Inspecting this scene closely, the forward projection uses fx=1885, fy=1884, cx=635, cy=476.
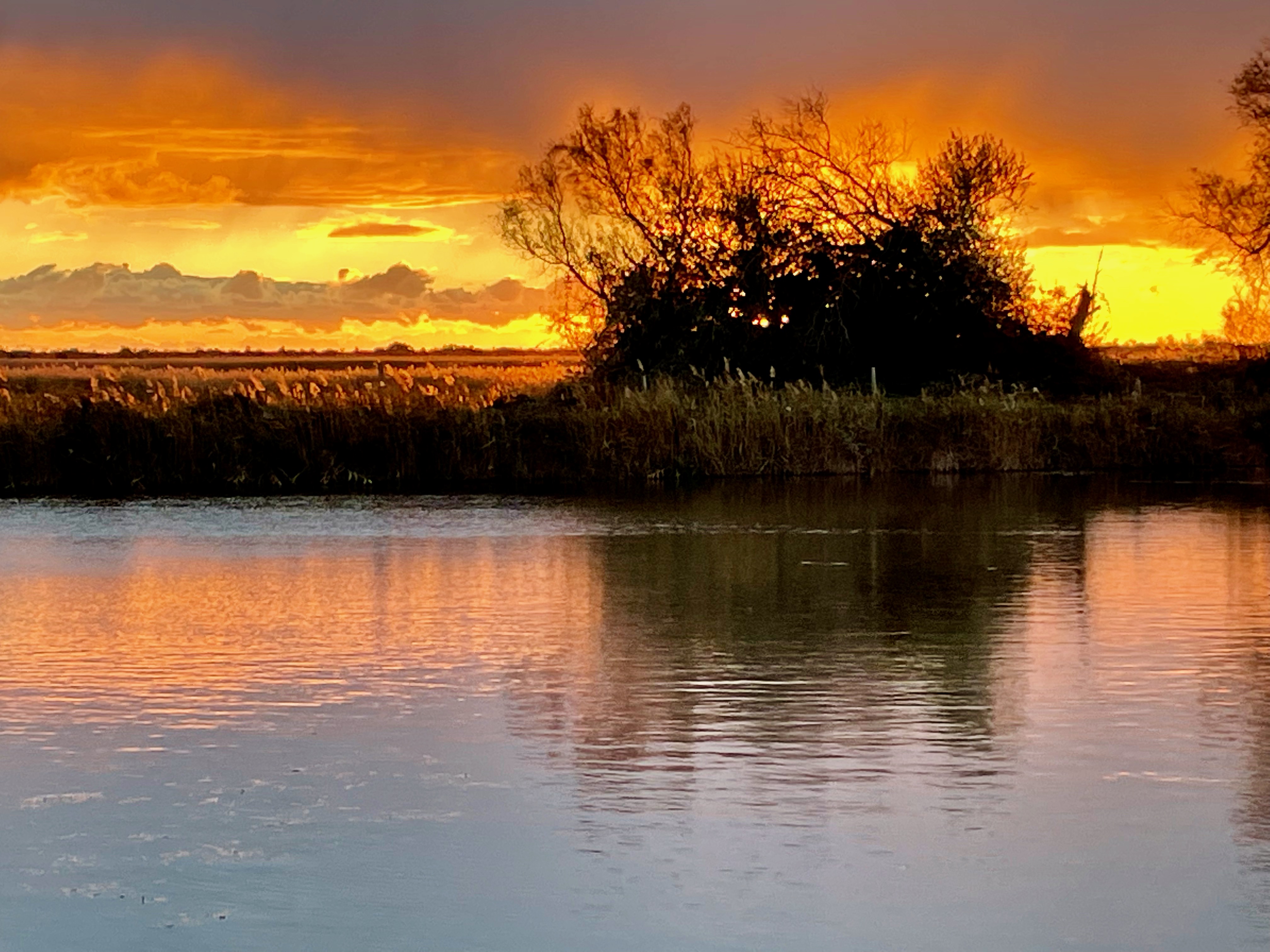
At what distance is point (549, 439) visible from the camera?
29531mm

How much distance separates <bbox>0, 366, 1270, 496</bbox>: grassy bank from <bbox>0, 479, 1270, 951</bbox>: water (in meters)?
10.7

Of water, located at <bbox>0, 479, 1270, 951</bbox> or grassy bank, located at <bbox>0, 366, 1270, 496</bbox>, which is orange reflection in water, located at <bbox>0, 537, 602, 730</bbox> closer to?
water, located at <bbox>0, 479, 1270, 951</bbox>

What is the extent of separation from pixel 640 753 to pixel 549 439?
68.0 ft

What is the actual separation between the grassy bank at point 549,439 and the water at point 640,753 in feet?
35.0

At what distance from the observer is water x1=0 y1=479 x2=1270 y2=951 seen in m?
6.57

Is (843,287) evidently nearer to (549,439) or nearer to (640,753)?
(549,439)

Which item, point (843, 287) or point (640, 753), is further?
point (843, 287)

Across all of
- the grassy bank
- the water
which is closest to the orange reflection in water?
the water

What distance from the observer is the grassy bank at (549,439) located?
93.1 feet

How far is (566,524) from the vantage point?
21.8 meters

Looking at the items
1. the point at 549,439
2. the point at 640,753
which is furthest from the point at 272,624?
the point at 549,439

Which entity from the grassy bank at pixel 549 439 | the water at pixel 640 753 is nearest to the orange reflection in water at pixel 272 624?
the water at pixel 640 753

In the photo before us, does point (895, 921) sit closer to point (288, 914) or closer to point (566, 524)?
point (288, 914)

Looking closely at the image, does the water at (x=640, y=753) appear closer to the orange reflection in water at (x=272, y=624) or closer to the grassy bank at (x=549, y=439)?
the orange reflection in water at (x=272, y=624)
